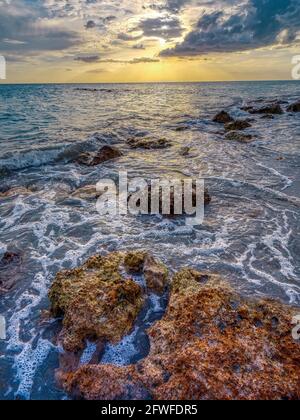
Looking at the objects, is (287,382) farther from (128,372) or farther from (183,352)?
(128,372)

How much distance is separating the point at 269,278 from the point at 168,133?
53.4ft

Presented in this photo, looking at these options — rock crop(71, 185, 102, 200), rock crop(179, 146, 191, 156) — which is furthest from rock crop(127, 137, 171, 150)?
rock crop(71, 185, 102, 200)

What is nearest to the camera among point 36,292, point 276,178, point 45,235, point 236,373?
point 236,373

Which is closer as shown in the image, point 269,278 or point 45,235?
point 269,278

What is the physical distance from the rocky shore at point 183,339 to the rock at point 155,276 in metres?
0.02

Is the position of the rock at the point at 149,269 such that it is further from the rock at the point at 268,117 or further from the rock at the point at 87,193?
the rock at the point at 268,117

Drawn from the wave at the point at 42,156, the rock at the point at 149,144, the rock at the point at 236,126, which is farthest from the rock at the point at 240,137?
the wave at the point at 42,156

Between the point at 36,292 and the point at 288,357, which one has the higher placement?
the point at 288,357

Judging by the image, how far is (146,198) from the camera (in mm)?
8164

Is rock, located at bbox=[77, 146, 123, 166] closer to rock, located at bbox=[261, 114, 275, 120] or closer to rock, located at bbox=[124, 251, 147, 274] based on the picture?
rock, located at bbox=[124, 251, 147, 274]

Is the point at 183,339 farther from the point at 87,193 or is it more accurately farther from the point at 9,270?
the point at 87,193

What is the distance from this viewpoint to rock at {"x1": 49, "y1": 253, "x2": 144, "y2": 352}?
3893 mm
